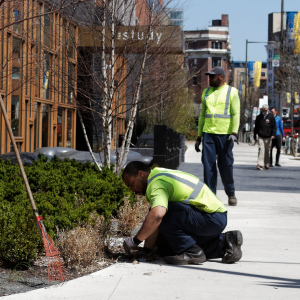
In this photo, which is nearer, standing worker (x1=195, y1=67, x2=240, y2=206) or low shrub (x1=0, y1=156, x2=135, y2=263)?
low shrub (x1=0, y1=156, x2=135, y2=263)

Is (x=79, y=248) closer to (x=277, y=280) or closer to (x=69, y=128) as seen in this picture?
(x=277, y=280)

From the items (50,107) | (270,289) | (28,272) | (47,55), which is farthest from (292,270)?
(50,107)

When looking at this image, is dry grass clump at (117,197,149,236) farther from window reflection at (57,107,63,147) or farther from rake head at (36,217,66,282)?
window reflection at (57,107,63,147)

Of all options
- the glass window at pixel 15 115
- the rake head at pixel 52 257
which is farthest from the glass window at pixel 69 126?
the rake head at pixel 52 257

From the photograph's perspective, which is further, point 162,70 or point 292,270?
point 162,70

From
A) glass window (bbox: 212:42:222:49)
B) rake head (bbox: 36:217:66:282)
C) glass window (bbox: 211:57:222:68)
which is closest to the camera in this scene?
rake head (bbox: 36:217:66:282)

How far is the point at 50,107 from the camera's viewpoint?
1997 centimetres

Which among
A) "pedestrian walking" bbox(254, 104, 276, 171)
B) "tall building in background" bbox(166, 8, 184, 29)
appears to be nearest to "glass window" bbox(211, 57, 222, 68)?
"pedestrian walking" bbox(254, 104, 276, 171)

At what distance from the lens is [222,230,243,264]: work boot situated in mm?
5101

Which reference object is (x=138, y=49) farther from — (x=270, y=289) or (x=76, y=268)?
(x=270, y=289)

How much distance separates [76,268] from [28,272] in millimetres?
394

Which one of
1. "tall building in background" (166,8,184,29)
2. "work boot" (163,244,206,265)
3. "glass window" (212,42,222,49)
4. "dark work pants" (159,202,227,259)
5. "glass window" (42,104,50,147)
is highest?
"glass window" (212,42,222,49)

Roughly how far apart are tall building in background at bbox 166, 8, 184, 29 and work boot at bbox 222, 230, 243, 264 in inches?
185

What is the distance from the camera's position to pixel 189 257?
16.7ft
